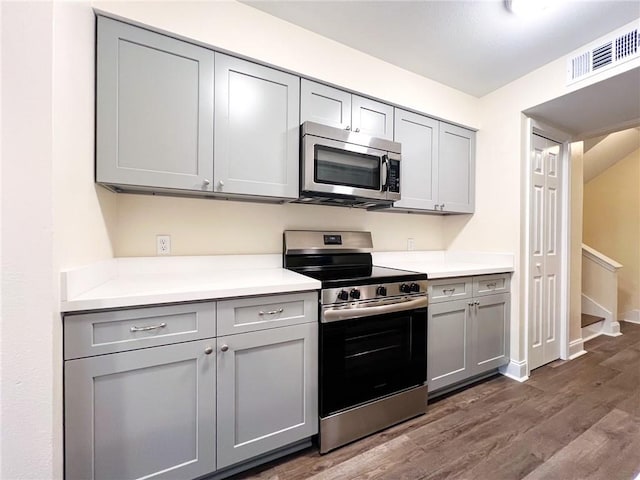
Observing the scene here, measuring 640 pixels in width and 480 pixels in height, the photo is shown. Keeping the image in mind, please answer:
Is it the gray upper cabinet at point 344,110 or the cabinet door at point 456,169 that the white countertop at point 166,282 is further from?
the cabinet door at point 456,169

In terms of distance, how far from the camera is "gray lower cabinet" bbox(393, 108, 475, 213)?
2.21 meters

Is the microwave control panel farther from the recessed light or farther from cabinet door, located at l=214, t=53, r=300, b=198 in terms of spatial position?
the recessed light

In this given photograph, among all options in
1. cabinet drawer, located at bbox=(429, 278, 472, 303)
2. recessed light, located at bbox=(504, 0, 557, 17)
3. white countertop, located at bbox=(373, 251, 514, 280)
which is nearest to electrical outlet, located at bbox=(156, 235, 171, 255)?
white countertop, located at bbox=(373, 251, 514, 280)

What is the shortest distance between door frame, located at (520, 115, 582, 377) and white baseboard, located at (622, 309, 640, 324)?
2.26 metres

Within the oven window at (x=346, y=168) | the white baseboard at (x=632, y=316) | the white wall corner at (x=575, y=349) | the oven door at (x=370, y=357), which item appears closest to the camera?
the oven door at (x=370, y=357)

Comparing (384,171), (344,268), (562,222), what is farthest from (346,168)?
(562,222)

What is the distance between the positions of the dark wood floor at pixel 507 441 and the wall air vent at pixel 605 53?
2251 mm

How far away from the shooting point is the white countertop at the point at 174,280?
1.03 m

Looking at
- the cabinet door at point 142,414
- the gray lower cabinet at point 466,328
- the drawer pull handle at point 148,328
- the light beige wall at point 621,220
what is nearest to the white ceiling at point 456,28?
the gray lower cabinet at point 466,328

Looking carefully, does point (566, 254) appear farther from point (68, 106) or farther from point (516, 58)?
point (68, 106)

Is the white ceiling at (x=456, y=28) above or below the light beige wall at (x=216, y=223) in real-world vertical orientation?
above

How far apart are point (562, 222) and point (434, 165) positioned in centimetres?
143

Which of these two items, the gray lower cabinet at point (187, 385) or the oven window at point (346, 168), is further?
the oven window at point (346, 168)

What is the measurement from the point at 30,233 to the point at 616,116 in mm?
3757
